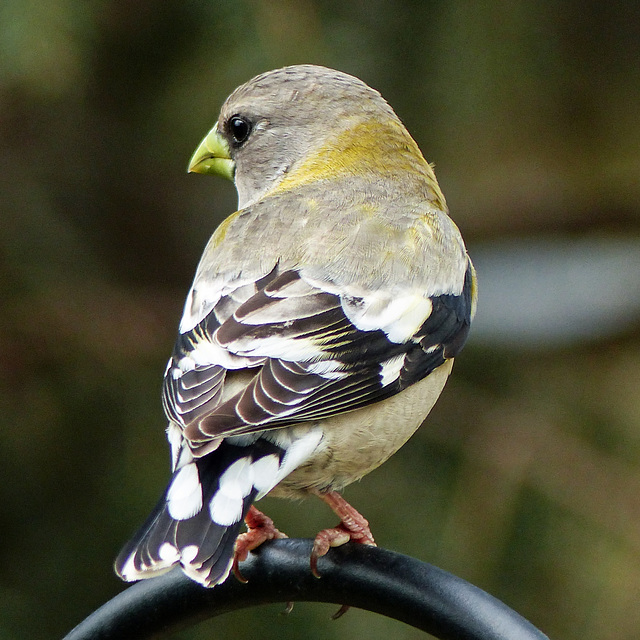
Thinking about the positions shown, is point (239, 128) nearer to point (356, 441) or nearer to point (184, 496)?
point (356, 441)

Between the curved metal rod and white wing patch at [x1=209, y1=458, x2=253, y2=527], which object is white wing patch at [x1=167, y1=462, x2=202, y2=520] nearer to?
white wing patch at [x1=209, y1=458, x2=253, y2=527]

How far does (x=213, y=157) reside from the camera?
3635 millimetres

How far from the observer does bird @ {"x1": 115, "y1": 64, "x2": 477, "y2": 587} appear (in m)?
2.10

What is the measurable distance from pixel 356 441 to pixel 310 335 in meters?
0.29

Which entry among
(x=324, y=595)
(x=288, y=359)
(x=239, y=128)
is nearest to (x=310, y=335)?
(x=288, y=359)

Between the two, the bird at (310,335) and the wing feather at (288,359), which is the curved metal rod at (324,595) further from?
the wing feather at (288,359)

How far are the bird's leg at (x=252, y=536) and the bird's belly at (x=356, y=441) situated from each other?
9 centimetres

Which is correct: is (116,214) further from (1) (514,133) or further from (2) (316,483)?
(2) (316,483)

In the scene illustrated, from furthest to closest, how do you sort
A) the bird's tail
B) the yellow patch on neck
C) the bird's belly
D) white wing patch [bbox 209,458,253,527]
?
the yellow patch on neck, the bird's belly, white wing patch [bbox 209,458,253,527], the bird's tail

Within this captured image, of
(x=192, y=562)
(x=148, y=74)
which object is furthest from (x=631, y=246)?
(x=192, y=562)

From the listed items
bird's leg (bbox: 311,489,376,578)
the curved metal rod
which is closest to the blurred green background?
bird's leg (bbox: 311,489,376,578)

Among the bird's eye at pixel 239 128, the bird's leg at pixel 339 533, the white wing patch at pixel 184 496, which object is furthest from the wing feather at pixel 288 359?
the bird's eye at pixel 239 128

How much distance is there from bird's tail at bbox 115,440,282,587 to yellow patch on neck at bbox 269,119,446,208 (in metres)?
1.35

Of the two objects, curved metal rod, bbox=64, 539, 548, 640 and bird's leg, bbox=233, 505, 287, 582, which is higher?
bird's leg, bbox=233, 505, 287, 582
